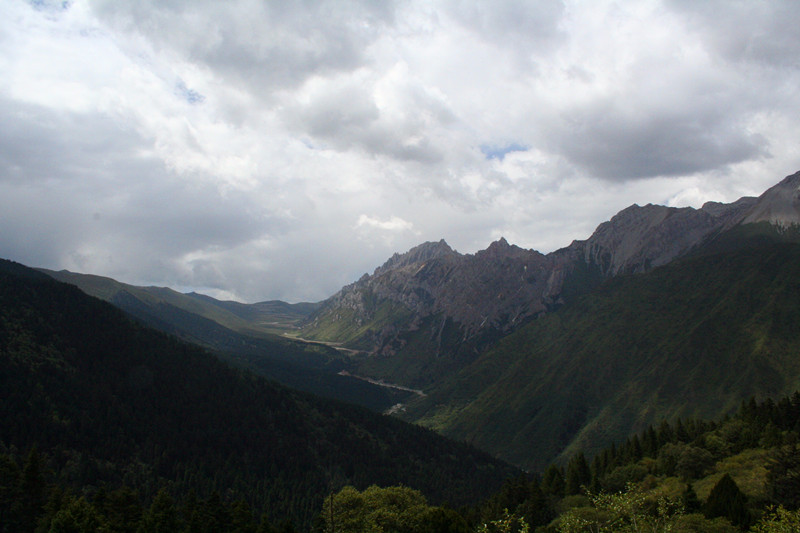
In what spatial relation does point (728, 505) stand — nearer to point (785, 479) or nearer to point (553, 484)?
point (785, 479)

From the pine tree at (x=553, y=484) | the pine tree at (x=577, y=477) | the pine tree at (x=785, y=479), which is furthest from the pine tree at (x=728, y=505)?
the pine tree at (x=553, y=484)

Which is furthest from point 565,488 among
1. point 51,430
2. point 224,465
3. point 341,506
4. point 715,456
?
point 51,430

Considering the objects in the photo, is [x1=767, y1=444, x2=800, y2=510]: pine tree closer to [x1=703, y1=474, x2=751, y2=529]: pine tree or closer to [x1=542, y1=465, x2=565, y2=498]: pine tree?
[x1=703, y1=474, x2=751, y2=529]: pine tree

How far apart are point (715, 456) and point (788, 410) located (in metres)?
32.3

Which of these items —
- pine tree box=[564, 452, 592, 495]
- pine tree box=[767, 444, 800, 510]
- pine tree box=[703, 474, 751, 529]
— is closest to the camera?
pine tree box=[703, 474, 751, 529]

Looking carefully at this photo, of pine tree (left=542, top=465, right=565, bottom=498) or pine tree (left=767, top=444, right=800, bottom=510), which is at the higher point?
pine tree (left=767, top=444, right=800, bottom=510)

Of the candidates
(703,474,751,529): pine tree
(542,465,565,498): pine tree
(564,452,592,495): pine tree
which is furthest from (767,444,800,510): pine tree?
(542,465,565,498): pine tree

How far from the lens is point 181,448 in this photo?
195m

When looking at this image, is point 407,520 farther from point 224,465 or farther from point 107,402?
point 107,402

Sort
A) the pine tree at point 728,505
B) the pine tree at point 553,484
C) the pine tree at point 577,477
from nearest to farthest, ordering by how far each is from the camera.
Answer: the pine tree at point 728,505, the pine tree at point 577,477, the pine tree at point 553,484

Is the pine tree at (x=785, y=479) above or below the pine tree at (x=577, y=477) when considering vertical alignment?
above

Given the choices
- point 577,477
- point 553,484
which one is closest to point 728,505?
point 577,477

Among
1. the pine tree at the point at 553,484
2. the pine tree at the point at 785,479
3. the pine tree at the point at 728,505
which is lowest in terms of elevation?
the pine tree at the point at 553,484

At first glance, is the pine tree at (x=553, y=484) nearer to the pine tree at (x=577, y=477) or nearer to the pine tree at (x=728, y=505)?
the pine tree at (x=577, y=477)
